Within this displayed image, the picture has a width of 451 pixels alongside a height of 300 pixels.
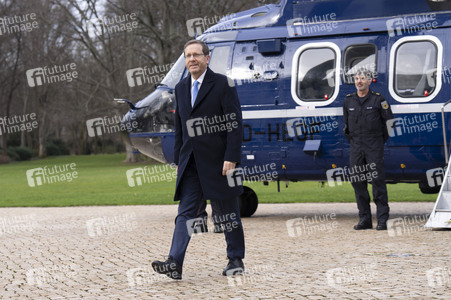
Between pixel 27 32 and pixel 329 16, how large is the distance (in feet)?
149

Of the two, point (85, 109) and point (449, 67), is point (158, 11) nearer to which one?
point (85, 109)

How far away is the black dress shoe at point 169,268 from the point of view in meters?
7.11

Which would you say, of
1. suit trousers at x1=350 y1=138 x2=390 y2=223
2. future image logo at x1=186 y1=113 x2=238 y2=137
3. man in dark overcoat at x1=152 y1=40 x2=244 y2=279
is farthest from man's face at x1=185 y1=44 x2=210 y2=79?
suit trousers at x1=350 y1=138 x2=390 y2=223

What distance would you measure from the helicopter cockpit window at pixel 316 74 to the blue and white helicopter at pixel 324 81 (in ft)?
0.05

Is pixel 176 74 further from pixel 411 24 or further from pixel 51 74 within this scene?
pixel 51 74

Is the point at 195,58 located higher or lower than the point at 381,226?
higher

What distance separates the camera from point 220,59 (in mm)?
13070

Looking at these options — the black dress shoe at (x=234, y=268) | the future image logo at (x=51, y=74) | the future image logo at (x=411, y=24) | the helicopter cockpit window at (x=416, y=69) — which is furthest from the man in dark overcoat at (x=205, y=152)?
the future image logo at (x=51, y=74)

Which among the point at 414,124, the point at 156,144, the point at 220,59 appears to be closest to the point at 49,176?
A: the point at 156,144

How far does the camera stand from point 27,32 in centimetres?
5506

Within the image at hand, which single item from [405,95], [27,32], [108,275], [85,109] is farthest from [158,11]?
[108,275]

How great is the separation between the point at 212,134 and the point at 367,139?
14.3 ft

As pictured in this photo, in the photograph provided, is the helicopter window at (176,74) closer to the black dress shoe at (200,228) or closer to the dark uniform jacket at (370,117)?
the black dress shoe at (200,228)

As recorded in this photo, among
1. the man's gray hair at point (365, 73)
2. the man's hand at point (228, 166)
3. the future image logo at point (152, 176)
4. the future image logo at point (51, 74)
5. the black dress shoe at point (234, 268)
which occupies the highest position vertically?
the future image logo at point (51, 74)
